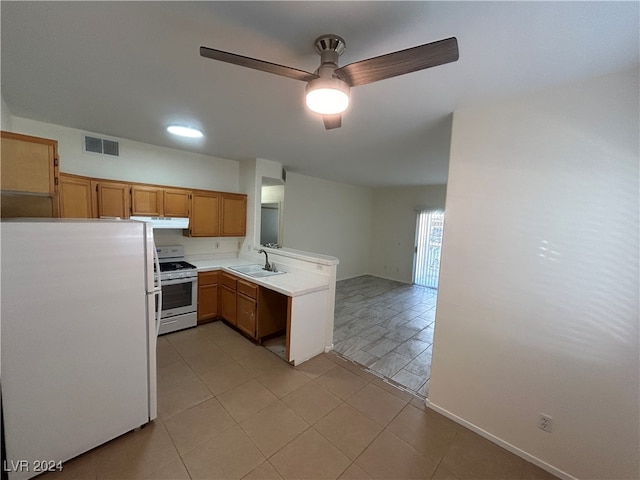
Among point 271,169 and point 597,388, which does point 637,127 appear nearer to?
point 597,388

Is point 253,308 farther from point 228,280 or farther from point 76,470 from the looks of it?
point 76,470

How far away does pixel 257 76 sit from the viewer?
5.61 ft

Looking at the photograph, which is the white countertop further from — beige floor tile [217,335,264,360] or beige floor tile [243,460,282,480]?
beige floor tile [243,460,282,480]

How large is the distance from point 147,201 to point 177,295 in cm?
132

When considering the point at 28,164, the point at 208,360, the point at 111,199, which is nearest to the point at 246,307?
the point at 208,360

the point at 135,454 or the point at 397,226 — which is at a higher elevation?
the point at 397,226

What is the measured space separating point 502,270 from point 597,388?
2.81ft

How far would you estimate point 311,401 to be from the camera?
Answer: 90.7 inches

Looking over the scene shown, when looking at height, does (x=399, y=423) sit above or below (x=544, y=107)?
below

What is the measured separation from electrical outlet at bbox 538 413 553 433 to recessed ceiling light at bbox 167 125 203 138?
402cm

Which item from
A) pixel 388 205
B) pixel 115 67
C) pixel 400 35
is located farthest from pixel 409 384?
pixel 388 205

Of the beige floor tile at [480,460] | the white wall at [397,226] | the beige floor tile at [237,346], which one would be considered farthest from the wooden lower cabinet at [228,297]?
the white wall at [397,226]

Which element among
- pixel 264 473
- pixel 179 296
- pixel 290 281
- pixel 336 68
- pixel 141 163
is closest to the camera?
pixel 336 68

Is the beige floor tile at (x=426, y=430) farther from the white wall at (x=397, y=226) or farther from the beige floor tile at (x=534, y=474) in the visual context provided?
the white wall at (x=397, y=226)
